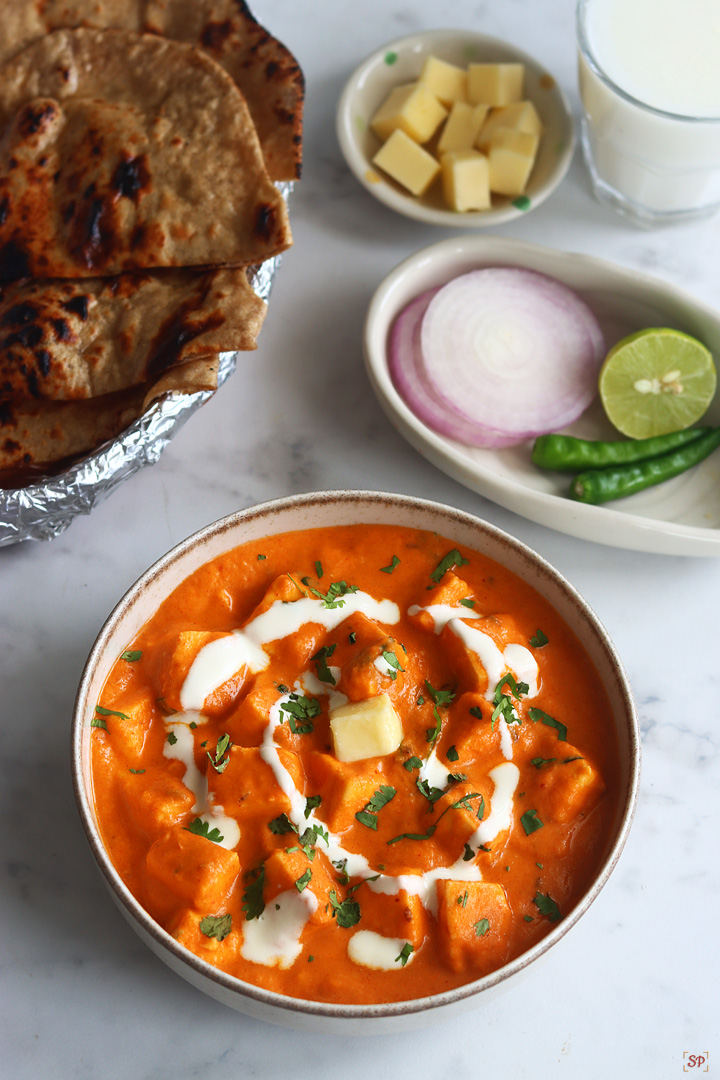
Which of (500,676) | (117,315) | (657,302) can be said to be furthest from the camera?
(657,302)

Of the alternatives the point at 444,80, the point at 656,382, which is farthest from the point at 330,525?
the point at 444,80

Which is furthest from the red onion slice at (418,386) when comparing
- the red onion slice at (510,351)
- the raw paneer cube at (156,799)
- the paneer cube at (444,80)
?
the raw paneer cube at (156,799)

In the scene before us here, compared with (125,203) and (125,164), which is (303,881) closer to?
(125,203)

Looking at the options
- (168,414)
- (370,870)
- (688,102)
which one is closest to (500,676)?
(370,870)

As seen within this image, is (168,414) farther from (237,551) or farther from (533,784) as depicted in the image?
(533,784)

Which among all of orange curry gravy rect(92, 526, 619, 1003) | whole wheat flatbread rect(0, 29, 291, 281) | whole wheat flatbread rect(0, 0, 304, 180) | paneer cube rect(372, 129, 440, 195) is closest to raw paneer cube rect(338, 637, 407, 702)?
orange curry gravy rect(92, 526, 619, 1003)

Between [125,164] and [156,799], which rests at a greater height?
[125,164]
